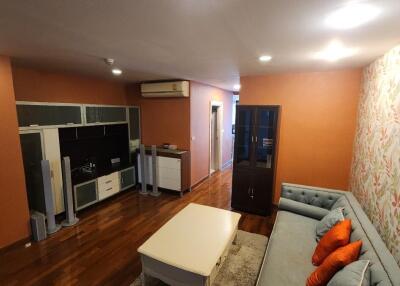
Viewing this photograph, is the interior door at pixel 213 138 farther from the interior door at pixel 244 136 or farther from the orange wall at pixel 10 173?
the orange wall at pixel 10 173

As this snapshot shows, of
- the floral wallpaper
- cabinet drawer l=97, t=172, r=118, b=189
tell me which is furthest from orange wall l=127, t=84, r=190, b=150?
the floral wallpaper

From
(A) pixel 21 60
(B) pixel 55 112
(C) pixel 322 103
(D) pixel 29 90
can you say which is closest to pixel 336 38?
(C) pixel 322 103

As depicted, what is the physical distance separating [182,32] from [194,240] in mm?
1914

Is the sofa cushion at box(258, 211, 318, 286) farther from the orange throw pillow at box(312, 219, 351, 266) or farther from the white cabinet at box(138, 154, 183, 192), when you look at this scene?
the white cabinet at box(138, 154, 183, 192)

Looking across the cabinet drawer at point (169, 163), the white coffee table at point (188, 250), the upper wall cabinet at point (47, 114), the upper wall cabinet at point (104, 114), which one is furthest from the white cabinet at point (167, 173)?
the white coffee table at point (188, 250)

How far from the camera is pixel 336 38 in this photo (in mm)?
1724

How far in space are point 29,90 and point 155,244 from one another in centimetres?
283

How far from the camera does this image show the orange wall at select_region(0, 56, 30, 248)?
7.82 feet

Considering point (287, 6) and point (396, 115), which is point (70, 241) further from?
point (396, 115)

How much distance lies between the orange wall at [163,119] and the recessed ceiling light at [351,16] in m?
2.99

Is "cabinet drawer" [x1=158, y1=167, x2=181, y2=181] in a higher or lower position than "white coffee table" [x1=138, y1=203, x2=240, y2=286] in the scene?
higher

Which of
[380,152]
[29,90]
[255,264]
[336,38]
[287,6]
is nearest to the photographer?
[287,6]

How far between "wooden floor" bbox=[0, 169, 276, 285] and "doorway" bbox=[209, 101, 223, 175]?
1.98 metres

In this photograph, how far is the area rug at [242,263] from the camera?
2164 millimetres
